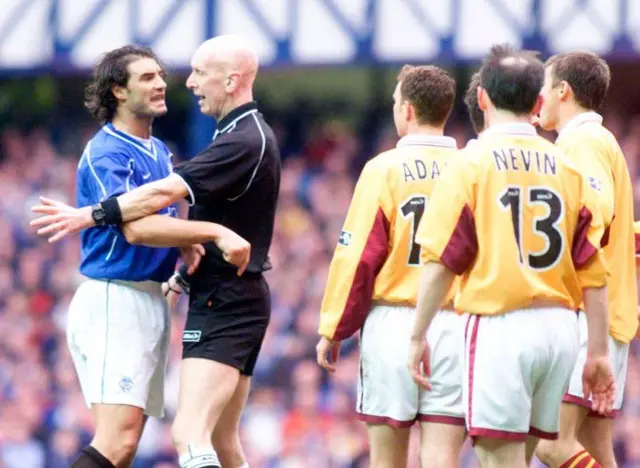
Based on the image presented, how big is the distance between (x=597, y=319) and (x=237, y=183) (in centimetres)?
171

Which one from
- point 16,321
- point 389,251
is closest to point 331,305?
point 389,251

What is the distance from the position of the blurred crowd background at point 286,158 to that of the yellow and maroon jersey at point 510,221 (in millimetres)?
6084

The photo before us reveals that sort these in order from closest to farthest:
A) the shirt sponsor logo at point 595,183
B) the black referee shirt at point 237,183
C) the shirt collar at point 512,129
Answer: the shirt collar at point 512,129, the shirt sponsor logo at point 595,183, the black referee shirt at point 237,183

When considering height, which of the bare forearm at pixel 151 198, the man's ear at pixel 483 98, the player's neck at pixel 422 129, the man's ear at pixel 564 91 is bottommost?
the bare forearm at pixel 151 198

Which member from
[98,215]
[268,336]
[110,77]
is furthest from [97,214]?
[268,336]

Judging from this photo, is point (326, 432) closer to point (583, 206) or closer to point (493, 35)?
point (493, 35)

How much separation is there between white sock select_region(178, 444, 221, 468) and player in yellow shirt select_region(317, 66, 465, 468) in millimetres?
657

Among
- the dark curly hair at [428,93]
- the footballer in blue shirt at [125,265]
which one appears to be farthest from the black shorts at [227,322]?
the dark curly hair at [428,93]

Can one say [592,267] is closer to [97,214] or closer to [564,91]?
[564,91]

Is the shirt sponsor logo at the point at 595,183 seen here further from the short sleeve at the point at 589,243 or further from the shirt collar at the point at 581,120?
the short sleeve at the point at 589,243

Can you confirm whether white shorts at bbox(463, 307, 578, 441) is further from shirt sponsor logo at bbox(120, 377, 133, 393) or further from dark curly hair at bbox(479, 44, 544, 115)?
shirt sponsor logo at bbox(120, 377, 133, 393)

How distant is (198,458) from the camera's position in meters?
6.72

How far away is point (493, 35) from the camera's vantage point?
13.7m

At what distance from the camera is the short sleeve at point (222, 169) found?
6.76 meters
